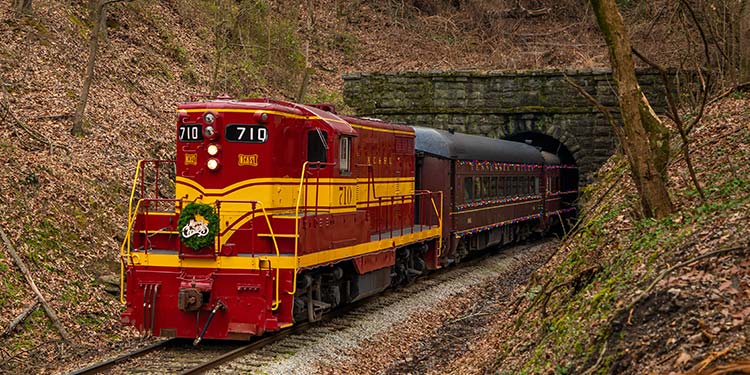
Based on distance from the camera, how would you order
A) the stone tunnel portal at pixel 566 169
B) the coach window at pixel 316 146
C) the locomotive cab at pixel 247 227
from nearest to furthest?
the locomotive cab at pixel 247 227 → the coach window at pixel 316 146 → the stone tunnel portal at pixel 566 169

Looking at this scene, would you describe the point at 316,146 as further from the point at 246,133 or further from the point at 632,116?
the point at 632,116

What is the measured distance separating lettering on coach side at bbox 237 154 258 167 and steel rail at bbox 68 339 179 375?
2810 millimetres

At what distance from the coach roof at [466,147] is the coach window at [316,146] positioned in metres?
7.07

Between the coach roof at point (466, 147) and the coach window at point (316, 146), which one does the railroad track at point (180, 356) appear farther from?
the coach roof at point (466, 147)

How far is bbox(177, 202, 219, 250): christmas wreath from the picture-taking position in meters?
11.8

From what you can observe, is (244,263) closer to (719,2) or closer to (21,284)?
(21,284)

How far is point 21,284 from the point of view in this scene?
13.1 m

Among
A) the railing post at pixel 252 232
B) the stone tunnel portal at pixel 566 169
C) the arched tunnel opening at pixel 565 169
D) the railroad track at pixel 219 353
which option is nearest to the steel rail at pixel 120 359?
the railroad track at pixel 219 353

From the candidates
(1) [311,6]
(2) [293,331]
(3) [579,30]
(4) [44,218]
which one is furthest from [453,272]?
(3) [579,30]

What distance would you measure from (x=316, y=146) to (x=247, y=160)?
1.27 m

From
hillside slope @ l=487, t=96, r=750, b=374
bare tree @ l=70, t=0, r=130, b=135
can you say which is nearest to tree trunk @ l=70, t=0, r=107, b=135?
bare tree @ l=70, t=0, r=130, b=135

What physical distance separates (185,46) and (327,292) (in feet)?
57.1

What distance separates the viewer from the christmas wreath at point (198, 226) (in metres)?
11.8

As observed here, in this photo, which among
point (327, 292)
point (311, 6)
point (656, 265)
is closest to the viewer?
point (656, 265)
